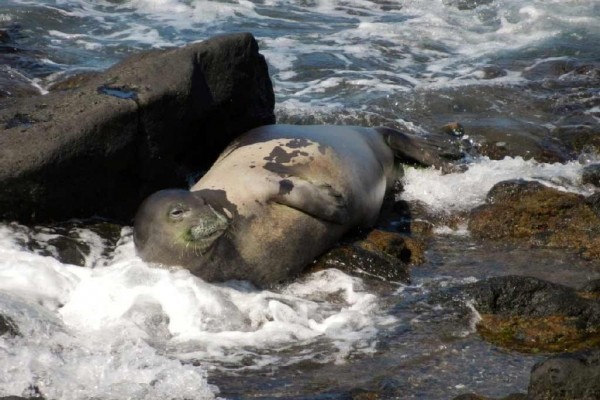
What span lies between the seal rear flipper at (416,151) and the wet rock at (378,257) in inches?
62.4

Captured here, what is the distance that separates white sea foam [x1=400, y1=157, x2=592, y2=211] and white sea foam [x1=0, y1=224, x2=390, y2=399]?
1934 millimetres

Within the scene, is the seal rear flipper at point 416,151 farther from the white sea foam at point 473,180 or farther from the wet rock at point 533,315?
the wet rock at point 533,315

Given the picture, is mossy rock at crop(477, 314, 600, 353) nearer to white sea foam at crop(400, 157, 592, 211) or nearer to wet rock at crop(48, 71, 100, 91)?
white sea foam at crop(400, 157, 592, 211)

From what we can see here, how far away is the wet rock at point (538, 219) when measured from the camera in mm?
8000

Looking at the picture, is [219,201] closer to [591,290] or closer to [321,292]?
[321,292]

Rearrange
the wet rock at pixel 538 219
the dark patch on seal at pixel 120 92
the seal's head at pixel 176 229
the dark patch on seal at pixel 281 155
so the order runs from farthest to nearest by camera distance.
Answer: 1. the dark patch on seal at pixel 281 155
2. the wet rock at pixel 538 219
3. the dark patch on seal at pixel 120 92
4. the seal's head at pixel 176 229

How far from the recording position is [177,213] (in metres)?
7.09

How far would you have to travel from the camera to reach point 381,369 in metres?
5.76

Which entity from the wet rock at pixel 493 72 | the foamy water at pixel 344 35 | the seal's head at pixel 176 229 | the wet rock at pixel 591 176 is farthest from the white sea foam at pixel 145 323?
the wet rock at pixel 493 72

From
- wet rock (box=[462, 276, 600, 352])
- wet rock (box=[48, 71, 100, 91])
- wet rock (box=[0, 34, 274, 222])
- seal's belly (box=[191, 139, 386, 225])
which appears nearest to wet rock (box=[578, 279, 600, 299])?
wet rock (box=[462, 276, 600, 352])

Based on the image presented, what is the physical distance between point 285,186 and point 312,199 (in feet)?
0.71

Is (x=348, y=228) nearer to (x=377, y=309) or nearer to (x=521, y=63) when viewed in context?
(x=377, y=309)

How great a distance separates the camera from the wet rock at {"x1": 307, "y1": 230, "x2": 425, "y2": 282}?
24.2 ft

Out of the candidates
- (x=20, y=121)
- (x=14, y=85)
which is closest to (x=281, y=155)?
(x=20, y=121)
